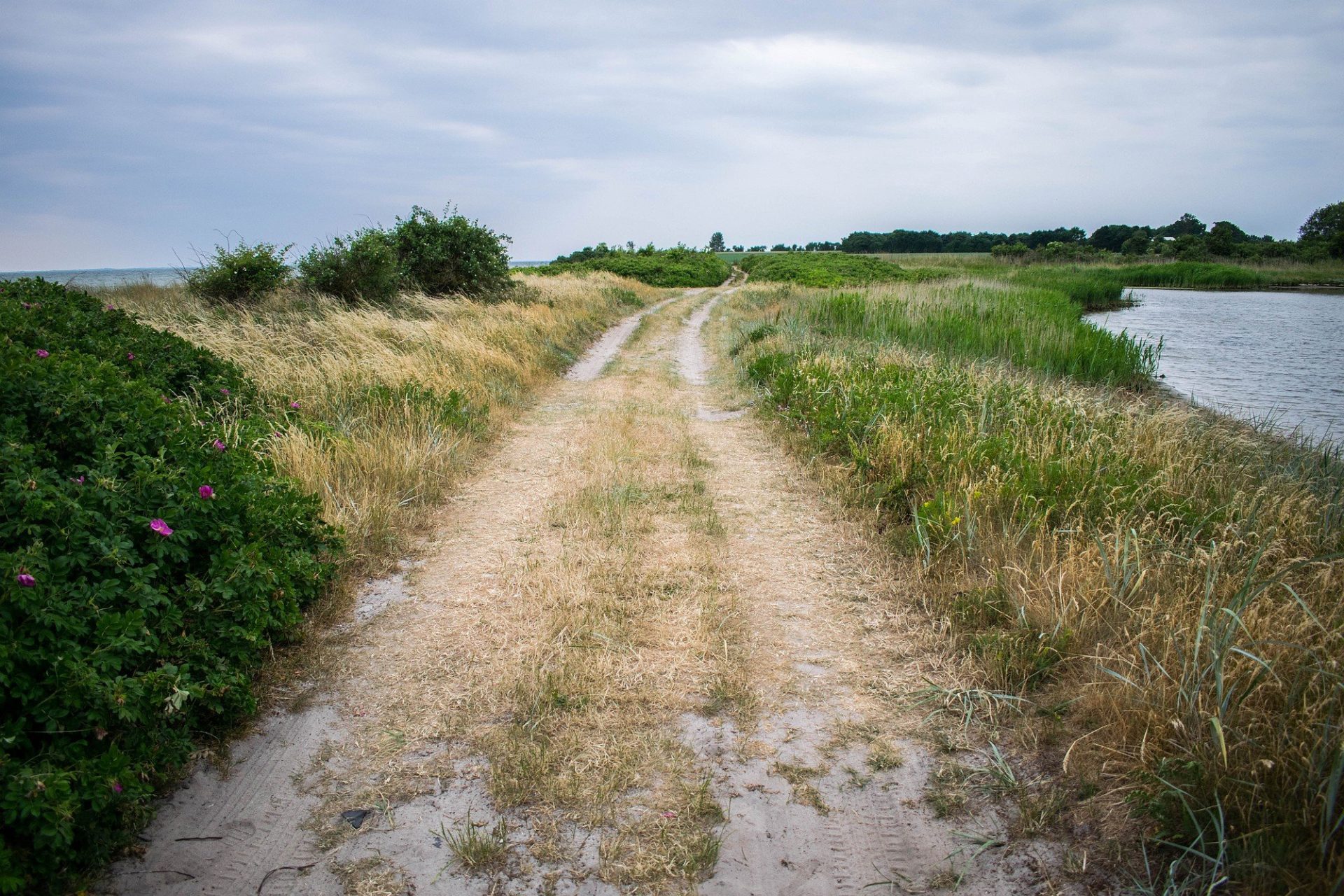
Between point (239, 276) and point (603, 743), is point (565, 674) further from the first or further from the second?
point (239, 276)

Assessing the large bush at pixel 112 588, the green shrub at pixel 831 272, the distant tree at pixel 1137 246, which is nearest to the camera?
the large bush at pixel 112 588

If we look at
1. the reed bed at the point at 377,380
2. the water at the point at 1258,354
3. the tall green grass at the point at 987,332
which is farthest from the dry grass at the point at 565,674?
the tall green grass at the point at 987,332

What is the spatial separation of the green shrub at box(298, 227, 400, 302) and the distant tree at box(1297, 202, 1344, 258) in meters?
45.4

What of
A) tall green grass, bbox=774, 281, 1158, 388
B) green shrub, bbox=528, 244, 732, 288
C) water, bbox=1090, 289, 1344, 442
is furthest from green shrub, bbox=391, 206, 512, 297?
green shrub, bbox=528, 244, 732, 288

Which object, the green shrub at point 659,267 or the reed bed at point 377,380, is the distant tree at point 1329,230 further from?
the reed bed at point 377,380

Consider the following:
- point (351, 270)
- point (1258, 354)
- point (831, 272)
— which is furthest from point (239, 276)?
point (831, 272)

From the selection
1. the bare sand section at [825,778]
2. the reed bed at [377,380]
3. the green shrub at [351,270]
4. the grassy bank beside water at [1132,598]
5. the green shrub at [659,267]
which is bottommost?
the bare sand section at [825,778]

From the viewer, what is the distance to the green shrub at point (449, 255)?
17.0 meters

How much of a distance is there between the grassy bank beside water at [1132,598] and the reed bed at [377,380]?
361 cm

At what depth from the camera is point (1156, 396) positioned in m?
10.3

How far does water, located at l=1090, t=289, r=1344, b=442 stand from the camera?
32.3 ft

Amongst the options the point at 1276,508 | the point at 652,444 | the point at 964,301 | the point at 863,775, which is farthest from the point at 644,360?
the point at 863,775

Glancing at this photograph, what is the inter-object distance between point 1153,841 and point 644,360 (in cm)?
1197

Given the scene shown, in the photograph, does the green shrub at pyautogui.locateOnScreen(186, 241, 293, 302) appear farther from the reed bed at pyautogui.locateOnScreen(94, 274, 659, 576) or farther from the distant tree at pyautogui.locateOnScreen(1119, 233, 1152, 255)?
the distant tree at pyautogui.locateOnScreen(1119, 233, 1152, 255)
